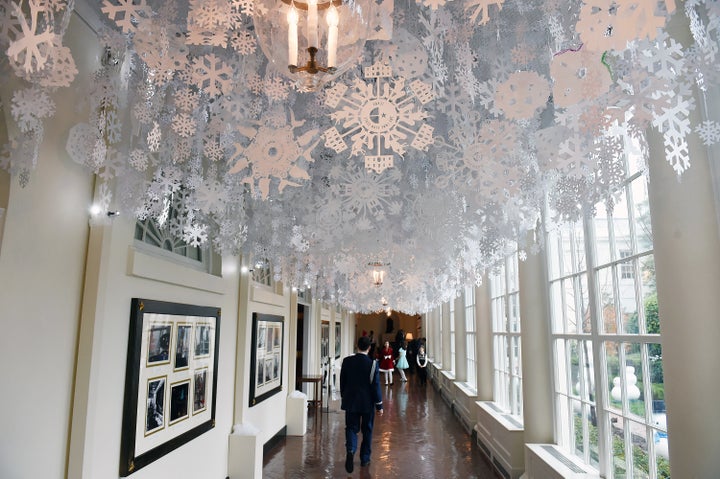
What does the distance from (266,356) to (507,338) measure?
10.9 ft

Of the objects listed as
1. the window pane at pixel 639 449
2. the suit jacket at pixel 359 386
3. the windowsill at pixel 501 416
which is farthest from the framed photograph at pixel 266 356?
the window pane at pixel 639 449

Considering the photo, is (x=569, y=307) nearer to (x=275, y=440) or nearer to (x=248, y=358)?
(x=248, y=358)

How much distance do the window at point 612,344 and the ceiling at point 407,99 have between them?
0.79 meters

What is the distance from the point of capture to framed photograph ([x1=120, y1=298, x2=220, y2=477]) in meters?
3.19

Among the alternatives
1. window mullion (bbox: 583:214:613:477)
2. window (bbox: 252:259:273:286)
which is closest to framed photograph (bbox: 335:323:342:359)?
window (bbox: 252:259:273:286)

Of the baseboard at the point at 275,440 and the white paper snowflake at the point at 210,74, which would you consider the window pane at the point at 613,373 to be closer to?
the white paper snowflake at the point at 210,74

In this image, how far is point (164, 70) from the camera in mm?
1620

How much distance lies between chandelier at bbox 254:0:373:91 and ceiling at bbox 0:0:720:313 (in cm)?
4

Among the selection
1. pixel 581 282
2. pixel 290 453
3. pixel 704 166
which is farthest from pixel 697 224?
pixel 290 453

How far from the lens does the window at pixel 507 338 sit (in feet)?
19.3

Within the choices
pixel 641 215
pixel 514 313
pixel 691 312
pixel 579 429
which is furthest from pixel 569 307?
pixel 691 312

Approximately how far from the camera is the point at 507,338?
6.30m

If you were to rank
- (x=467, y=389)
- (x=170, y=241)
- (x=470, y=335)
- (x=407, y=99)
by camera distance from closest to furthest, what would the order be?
(x=407, y=99)
(x=170, y=241)
(x=467, y=389)
(x=470, y=335)

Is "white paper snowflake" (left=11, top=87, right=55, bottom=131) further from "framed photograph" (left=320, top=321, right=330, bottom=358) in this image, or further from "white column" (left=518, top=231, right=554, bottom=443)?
"framed photograph" (left=320, top=321, right=330, bottom=358)
